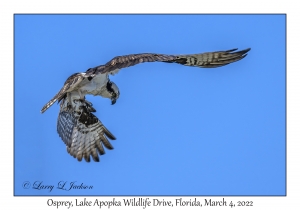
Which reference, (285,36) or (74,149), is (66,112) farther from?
(285,36)

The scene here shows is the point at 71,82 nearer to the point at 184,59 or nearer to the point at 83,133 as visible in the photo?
the point at 83,133

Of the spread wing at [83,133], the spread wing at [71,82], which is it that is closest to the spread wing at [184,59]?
the spread wing at [71,82]

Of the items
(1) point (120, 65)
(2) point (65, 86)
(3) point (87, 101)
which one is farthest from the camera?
(3) point (87, 101)

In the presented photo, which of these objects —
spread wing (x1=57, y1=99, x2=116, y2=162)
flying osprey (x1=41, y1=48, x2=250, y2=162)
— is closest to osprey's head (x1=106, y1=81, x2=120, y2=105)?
flying osprey (x1=41, y1=48, x2=250, y2=162)

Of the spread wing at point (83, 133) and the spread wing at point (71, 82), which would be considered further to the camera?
the spread wing at point (83, 133)

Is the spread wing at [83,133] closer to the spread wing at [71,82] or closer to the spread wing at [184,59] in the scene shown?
the spread wing at [71,82]

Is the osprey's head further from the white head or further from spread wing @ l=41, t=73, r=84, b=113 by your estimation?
spread wing @ l=41, t=73, r=84, b=113

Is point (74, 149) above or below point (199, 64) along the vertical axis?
below

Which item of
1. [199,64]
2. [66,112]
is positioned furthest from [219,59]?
[66,112]
